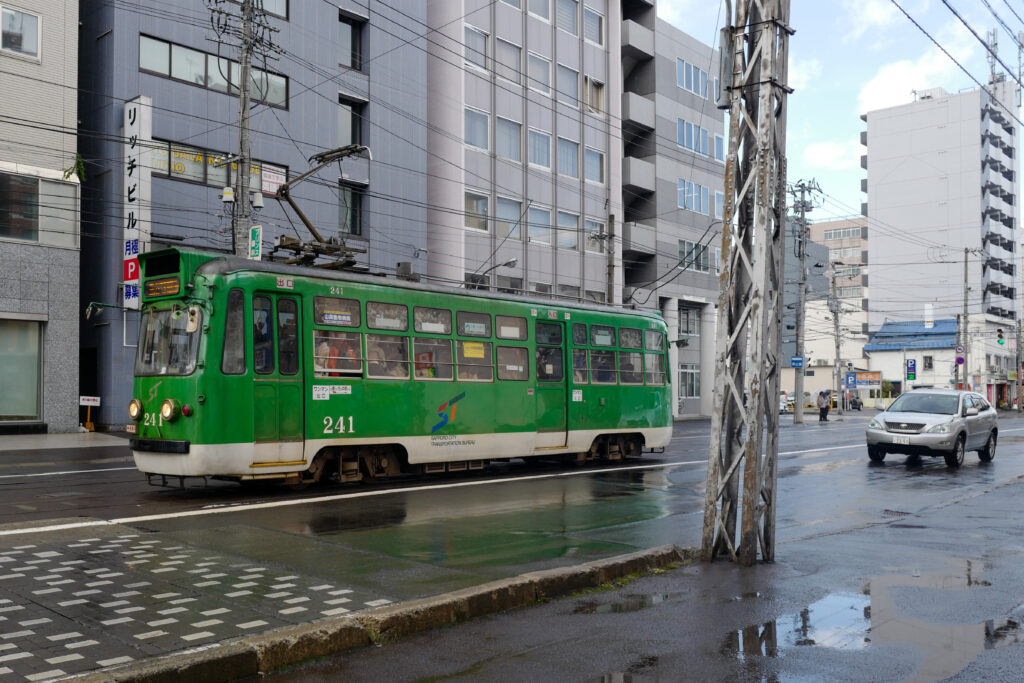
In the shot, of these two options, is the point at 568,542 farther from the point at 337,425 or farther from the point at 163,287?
the point at 163,287

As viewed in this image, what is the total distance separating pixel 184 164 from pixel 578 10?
75.3 ft

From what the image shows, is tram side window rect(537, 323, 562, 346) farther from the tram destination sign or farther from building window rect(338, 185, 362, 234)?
building window rect(338, 185, 362, 234)

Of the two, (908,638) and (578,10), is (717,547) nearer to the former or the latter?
(908,638)

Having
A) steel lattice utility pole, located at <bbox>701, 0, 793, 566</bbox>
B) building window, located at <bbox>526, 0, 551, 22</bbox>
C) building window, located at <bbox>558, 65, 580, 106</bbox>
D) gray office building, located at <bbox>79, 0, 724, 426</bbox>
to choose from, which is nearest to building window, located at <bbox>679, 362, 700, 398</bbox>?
gray office building, located at <bbox>79, 0, 724, 426</bbox>

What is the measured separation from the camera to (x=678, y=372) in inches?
1971

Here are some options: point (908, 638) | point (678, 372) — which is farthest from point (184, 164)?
point (678, 372)

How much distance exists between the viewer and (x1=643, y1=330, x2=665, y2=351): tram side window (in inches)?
820

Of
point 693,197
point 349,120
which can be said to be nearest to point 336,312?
point 349,120

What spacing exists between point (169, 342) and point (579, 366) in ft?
27.9

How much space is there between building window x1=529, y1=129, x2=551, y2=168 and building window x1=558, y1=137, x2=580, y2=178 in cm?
93

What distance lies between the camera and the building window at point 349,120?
3328cm

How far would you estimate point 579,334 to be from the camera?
18844 mm

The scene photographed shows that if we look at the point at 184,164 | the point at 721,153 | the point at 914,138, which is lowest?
the point at 184,164

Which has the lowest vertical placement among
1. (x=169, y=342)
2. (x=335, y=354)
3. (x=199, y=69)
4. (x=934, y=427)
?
(x=934, y=427)
